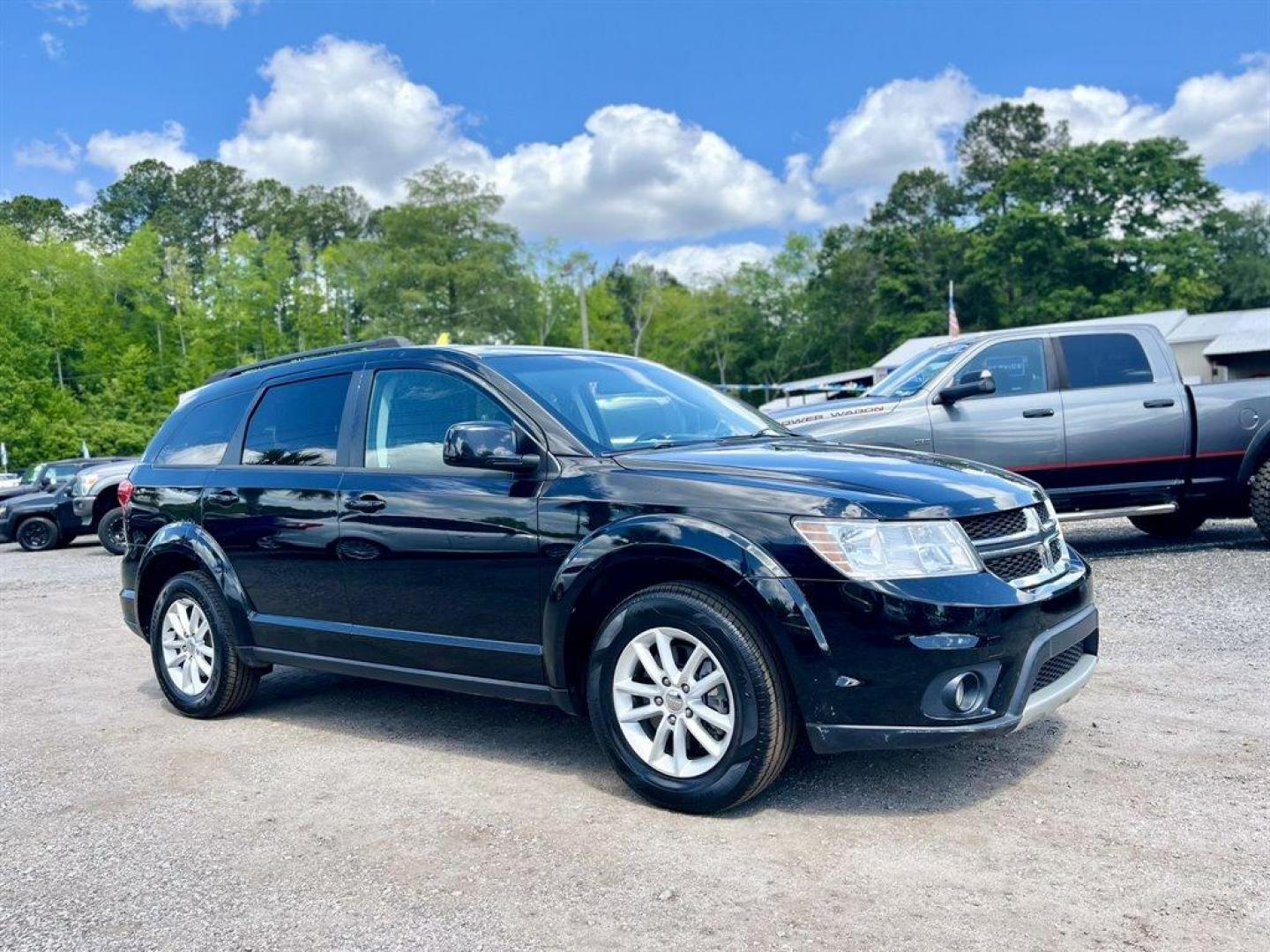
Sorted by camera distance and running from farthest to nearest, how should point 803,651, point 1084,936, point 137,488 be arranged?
point 137,488 < point 803,651 < point 1084,936

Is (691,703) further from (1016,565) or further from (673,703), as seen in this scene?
(1016,565)

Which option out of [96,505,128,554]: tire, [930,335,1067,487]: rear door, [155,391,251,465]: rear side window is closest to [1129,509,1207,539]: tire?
[930,335,1067,487]: rear door

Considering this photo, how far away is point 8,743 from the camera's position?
214 inches

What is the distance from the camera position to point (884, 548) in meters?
3.69

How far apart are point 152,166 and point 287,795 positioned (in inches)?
3492

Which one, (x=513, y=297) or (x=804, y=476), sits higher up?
(x=513, y=297)

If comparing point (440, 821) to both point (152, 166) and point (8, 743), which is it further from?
point (152, 166)

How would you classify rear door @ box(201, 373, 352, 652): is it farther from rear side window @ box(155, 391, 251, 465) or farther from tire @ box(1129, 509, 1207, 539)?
tire @ box(1129, 509, 1207, 539)

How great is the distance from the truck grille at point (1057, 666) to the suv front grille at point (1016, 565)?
0.31 m

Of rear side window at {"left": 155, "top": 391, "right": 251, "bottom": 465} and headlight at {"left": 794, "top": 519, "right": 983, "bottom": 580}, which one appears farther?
rear side window at {"left": 155, "top": 391, "right": 251, "bottom": 465}

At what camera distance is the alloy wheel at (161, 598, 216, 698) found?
18.7 feet

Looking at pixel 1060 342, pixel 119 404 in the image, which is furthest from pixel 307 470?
pixel 119 404

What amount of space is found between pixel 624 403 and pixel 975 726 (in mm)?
2026

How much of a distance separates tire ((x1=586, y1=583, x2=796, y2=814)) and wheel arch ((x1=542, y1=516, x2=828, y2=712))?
73mm
